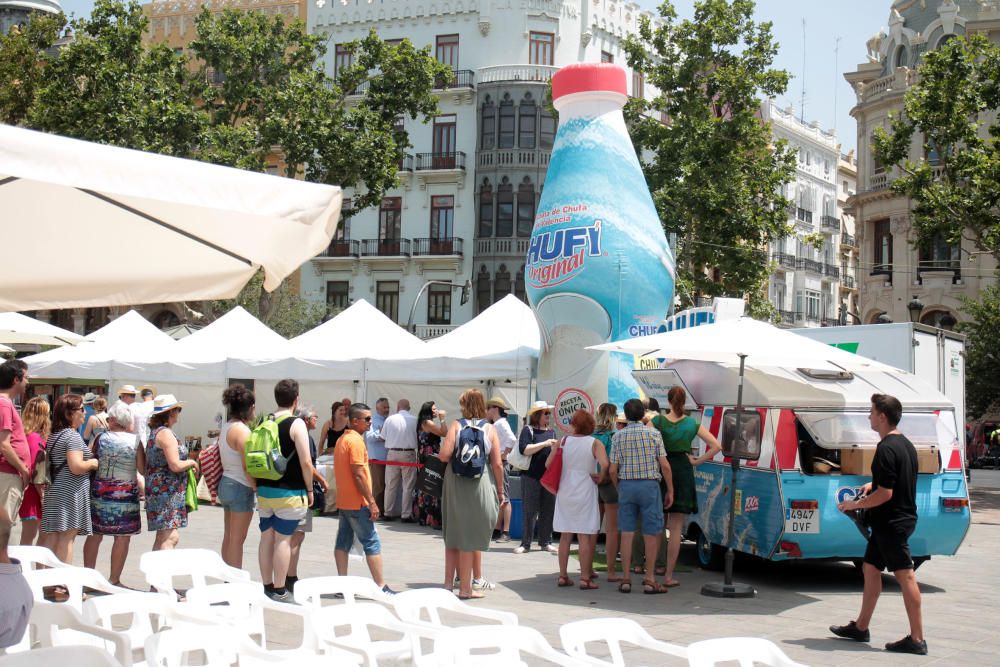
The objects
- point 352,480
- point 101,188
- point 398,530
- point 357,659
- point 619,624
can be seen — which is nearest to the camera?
point 101,188

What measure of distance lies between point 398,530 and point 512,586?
4.95 m

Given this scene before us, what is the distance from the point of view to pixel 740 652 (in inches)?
186

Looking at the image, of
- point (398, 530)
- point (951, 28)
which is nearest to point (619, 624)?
point (398, 530)

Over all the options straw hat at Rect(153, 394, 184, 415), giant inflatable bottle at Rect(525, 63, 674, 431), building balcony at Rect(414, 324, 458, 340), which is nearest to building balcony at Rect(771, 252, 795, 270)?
building balcony at Rect(414, 324, 458, 340)

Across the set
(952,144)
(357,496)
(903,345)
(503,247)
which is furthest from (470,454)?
(503,247)

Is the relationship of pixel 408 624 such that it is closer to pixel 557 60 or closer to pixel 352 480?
pixel 352 480

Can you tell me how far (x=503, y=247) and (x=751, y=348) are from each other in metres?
32.6

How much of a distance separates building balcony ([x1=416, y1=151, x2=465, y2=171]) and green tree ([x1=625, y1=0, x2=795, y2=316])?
45.0 ft

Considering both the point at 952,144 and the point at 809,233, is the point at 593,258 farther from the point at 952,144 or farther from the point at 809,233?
the point at 809,233

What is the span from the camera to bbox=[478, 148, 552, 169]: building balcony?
42094 mm

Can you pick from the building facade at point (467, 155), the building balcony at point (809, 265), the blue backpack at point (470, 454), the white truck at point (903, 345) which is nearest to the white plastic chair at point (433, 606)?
the blue backpack at point (470, 454)

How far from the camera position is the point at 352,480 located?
361 inches

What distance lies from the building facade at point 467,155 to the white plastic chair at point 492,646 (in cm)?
3685

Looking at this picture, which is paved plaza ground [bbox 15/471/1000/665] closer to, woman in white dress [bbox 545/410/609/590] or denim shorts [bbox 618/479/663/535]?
woman in white dress [bbox 545/410/609/590]
